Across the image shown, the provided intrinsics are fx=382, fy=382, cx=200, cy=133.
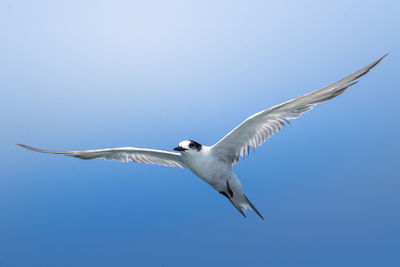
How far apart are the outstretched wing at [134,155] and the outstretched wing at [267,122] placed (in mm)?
811

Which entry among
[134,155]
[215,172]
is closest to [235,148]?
[215,172]

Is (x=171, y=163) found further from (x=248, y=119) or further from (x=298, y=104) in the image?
(x=298, y=104)

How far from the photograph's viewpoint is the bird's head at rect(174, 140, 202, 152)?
5031mm

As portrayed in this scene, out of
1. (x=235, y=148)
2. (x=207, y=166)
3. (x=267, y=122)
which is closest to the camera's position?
(x=267, y=122)

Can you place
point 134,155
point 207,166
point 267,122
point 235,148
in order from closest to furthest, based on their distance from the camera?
1. point 267,122
2. point 207,166
3. point 235,148
4. point 134,155

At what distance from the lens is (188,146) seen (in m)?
5.04

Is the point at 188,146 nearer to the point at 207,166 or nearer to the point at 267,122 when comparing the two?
the point at 207,166

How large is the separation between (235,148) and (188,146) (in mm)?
726

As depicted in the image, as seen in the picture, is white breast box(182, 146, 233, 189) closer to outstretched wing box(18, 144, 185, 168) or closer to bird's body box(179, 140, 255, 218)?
bird's body box(179, 140, 255, 218)

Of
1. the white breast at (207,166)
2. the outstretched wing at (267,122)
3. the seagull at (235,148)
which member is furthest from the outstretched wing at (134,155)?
the outstretched wing at (267,122)

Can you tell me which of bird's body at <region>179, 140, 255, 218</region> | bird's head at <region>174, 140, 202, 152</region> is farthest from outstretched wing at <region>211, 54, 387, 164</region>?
bird's head at <region>174, 140, 202, 152</region>

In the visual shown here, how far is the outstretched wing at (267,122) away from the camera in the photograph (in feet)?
14.7

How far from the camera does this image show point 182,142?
512 cm

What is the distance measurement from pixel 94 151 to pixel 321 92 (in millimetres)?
3508
